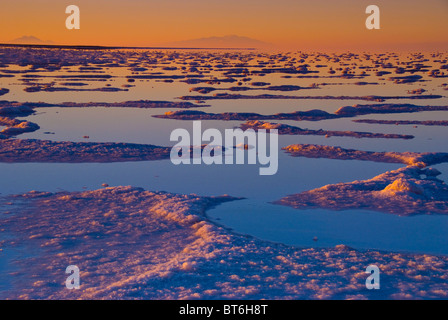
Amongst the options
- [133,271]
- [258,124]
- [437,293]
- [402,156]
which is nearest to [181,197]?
[133,271]

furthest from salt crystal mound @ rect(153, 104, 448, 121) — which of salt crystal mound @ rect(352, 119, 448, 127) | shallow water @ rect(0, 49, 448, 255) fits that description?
salt crystal mound @ rect(352, 119, 448, 127)

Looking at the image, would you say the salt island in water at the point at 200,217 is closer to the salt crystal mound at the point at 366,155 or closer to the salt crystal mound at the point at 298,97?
the salt crystal mound at the point at 366,155

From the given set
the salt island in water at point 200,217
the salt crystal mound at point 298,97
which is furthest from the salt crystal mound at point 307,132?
the salt crystal mound at point 298,97

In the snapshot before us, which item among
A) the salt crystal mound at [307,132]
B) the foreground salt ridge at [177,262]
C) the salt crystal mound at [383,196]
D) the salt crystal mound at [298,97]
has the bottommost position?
the foreground salt ridge at [177,262]

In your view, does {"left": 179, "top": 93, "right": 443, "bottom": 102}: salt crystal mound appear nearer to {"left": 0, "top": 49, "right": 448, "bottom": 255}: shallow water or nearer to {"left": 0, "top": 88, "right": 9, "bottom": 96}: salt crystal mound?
{"left": 0, "top": 49, "right": 448, "bottom": 255}: shallow water

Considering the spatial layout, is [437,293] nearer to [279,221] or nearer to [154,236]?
[279,221]

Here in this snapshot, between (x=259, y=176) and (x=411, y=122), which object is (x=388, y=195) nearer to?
(x=259, y=176)

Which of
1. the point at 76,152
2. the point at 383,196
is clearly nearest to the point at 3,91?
the point at 76,152
